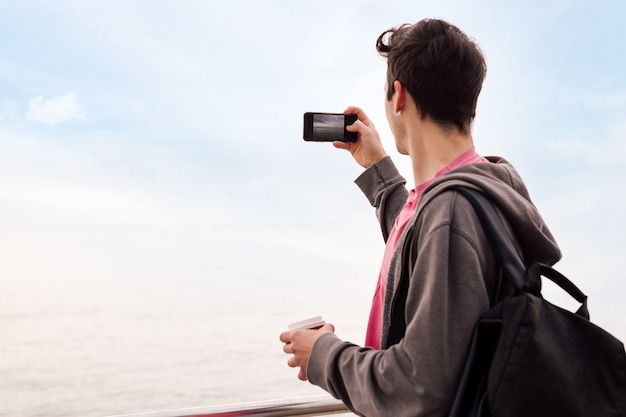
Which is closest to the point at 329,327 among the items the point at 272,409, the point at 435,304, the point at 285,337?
the point at 285,337

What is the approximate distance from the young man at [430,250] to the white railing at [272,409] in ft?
0.96

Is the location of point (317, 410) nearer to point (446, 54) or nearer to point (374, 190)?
point (374, 190)

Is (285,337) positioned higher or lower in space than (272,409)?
higher

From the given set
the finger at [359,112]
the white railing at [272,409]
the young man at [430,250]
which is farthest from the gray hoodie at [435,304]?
the finger at [359,112]

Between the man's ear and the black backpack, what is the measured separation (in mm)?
210

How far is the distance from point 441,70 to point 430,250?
11.4 inches

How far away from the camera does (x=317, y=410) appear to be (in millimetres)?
1261

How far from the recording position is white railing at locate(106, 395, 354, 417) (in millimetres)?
1177

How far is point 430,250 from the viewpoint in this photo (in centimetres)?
80

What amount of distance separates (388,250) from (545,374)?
337 mm

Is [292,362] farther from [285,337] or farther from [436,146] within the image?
[436,146]

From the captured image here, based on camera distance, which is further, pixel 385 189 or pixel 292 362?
pixel 385 189

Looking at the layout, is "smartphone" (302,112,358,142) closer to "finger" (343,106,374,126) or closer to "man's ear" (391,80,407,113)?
"finger" (343,106,374,126)

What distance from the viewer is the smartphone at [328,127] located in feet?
4.16
